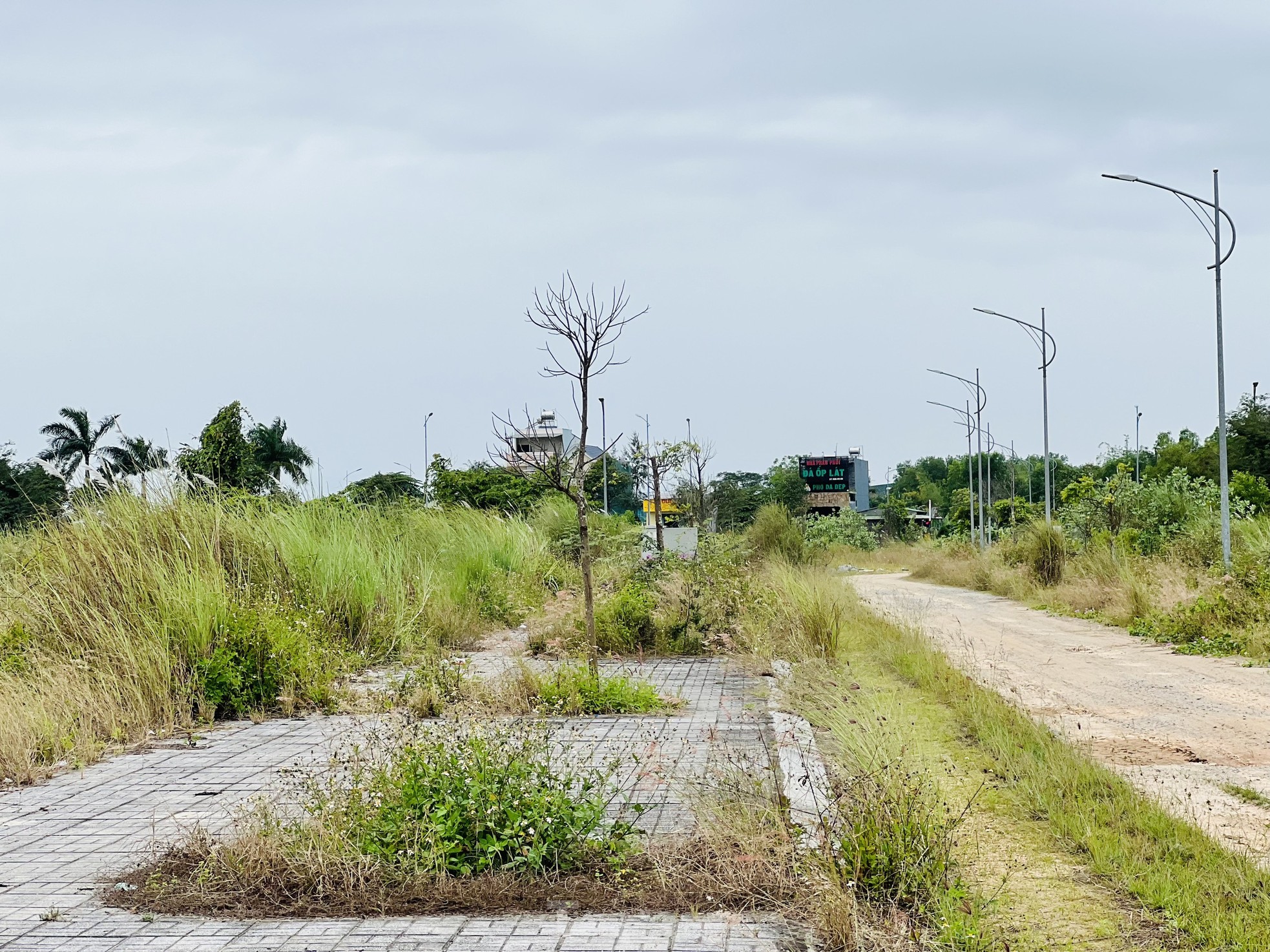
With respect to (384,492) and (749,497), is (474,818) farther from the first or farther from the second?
(749,497)

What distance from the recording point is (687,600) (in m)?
15.5

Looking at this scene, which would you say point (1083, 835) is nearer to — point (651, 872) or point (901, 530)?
point (651, 872)

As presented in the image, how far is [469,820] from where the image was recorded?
222 inches

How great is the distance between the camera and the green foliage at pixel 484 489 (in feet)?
122

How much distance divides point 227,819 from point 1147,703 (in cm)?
879

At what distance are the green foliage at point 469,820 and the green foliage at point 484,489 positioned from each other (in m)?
26.2

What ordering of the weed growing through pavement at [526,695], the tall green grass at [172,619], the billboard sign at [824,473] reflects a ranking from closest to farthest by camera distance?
the tall green grass at [172,619]
the weed growing through pavement at [526,695]
the billboard sign at [824,473]

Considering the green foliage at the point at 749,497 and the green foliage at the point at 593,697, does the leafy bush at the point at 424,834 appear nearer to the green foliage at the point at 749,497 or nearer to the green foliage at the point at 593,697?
the green foliage at the point at 593,697

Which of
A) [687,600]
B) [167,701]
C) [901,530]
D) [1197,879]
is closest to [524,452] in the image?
[687,600]

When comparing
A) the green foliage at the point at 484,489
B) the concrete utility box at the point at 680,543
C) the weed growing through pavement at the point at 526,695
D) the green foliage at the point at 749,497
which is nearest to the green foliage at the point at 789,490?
the green foliage at the point at 749,497

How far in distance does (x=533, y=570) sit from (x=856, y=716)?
14.4 meters

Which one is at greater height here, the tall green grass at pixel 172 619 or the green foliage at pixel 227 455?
the green foliage at pixel 227 455

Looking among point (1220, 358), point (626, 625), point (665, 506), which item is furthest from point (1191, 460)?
point (626, 625)

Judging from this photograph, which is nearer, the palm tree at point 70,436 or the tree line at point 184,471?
the tree line at point 184,471
